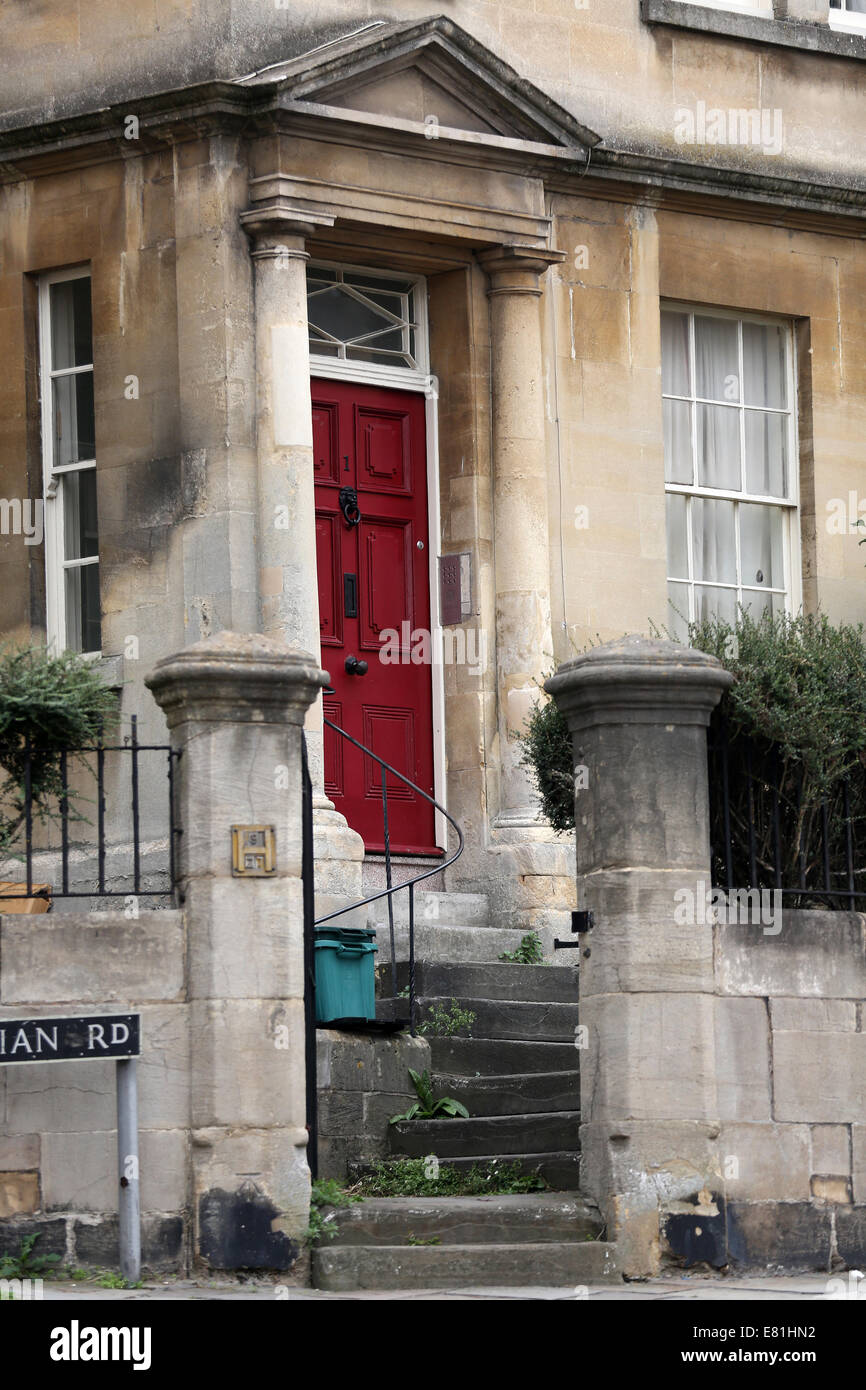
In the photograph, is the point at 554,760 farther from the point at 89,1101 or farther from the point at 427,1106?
the point at 89,1101

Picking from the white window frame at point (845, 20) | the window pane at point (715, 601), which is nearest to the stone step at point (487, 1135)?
the window pane at point (715, 601)

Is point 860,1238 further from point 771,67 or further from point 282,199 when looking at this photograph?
point 771,67

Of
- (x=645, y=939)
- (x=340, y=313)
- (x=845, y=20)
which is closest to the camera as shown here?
(x=645, y=939)

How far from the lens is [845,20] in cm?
1719

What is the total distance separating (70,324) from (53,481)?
954mm

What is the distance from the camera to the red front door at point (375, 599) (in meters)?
14.7

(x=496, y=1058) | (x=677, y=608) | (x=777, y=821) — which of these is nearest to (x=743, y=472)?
(x=677, y=608)

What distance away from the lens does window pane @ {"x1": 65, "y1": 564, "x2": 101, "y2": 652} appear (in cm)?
1484

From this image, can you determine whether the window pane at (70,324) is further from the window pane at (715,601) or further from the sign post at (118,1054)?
the sign post at (118,1054)

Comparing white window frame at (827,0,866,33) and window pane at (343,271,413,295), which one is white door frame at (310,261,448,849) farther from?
white window frame at (827,0,866,33)

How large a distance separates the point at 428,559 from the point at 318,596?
0.92m

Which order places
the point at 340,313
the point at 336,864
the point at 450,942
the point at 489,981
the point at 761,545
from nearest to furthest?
1. the point at 489,981
2. the point at 336,864
3. the point at 450,942
4. the point at 340,313
5. the point at 761,545

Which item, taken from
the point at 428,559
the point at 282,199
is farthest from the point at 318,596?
the point at 282,199

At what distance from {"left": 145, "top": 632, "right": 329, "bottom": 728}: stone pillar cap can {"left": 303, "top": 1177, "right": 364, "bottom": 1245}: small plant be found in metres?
1.83
